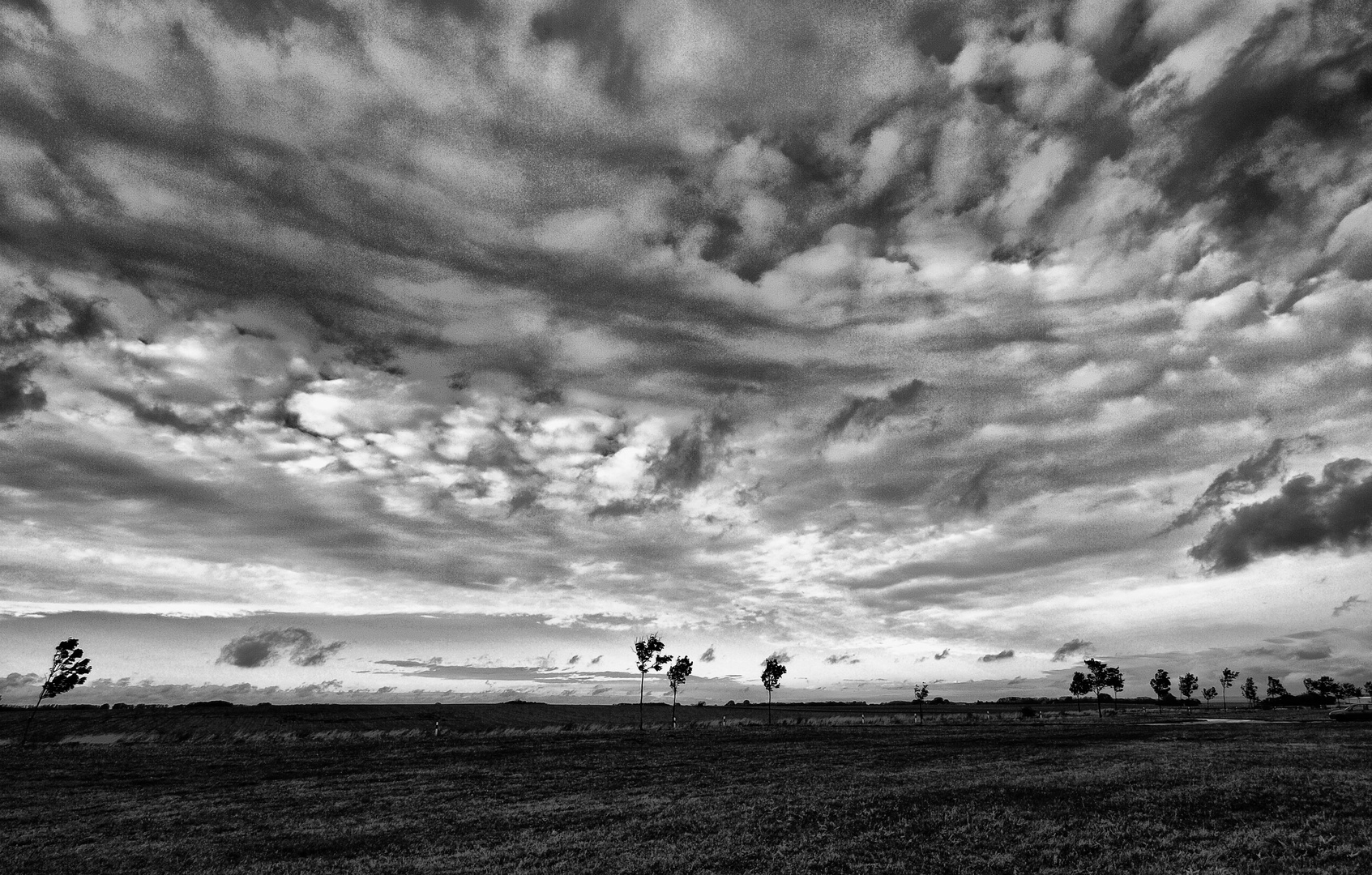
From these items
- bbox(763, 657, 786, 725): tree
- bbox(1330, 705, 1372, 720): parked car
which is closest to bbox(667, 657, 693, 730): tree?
bbox(763, 657, 786, 725): tree

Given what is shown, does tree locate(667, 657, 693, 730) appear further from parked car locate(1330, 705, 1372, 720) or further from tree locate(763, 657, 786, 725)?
parked car locate(1330, 705, 1372, 720)

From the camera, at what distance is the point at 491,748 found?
64.9 m

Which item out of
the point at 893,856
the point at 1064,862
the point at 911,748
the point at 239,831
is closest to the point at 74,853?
the point at 239,831

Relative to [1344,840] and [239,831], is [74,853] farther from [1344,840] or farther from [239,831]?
[1344,840]

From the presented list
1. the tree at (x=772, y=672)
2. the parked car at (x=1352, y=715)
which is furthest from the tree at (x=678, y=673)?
the parked car at (x=1352, y=715)

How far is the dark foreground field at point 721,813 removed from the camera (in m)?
19.5

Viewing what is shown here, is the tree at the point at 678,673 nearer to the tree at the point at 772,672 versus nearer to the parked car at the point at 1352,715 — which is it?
the tree at the point at 772,672

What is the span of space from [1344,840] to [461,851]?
24.8 metres

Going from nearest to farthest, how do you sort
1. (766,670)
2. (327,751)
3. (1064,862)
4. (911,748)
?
(1064,862) → (911,748) → (327,751) → (766,670)

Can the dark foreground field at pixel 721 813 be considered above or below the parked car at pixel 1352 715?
above

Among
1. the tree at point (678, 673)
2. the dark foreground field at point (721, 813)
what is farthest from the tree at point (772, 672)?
the dark foreground field at point (721, 813)

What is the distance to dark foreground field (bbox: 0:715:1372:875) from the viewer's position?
1948cm

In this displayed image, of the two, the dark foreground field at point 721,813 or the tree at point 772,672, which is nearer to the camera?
the dark foreground field at point 721,813

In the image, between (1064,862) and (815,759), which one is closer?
(1064,862)
